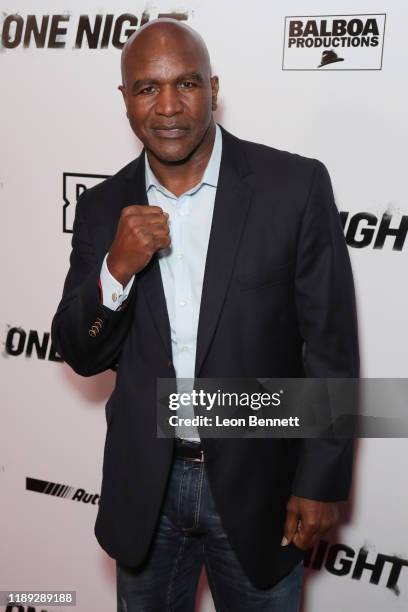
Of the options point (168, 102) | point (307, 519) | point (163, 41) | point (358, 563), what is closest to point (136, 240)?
point (168, 102)

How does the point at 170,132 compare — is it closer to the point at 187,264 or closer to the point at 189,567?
the point at 187,264

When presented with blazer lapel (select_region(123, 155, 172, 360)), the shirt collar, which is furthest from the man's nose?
blazer lapel (select_region(123, 155, 172, 360))

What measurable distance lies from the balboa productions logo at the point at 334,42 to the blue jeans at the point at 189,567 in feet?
3.21

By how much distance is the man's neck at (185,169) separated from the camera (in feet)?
4.47

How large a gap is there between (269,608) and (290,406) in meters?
0.42

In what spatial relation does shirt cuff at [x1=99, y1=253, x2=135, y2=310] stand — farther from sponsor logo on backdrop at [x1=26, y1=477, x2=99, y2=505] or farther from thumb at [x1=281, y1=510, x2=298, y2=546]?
sponsor logo on backdrop at [x1=26, y1=477, x2=99, y2=505]

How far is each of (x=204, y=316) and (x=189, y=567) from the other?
0.61 m

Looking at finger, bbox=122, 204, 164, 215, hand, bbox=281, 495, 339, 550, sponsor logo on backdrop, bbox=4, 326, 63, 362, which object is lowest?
hand, bbox=281, 495, 339, 550

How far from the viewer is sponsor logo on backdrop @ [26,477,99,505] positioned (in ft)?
7.13

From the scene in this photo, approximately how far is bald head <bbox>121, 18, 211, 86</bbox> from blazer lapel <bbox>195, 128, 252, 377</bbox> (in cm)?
24

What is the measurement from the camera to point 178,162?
1349mm

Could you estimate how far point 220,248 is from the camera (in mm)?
1305

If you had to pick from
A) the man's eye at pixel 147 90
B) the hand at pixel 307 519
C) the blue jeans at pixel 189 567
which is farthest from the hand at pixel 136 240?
the hand at pixel 307 519

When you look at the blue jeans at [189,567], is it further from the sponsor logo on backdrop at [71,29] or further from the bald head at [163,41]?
the sponsor logo on backdrop at [71,29]
